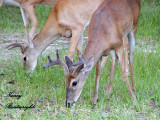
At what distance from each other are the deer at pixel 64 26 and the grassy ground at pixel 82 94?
0.23 meters

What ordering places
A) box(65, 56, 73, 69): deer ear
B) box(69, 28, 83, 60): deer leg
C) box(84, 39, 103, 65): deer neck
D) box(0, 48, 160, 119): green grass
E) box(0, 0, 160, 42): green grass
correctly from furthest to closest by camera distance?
box(0, 0, 160, 42): green grass
box(69, 28, 83, 60): deer leg
box(84, 39, 103, 65): deer neck
box(65, 56, 73, 69): deer ear
box(0, 48, 160, 119): green grass

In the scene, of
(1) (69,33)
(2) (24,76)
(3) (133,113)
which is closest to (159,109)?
(3) (133,113)

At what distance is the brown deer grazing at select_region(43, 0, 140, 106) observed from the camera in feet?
18.2

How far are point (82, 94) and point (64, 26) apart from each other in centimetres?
235

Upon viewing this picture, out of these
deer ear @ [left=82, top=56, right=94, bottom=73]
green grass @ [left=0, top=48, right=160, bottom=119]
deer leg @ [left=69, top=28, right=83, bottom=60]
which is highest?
deer leg @ [left=69, top=28, right=83, bottom=60]

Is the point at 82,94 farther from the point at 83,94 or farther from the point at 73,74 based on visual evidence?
the point at 73,74

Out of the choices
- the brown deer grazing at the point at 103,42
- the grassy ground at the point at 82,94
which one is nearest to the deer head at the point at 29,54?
the grassy ground at the point at 82,94

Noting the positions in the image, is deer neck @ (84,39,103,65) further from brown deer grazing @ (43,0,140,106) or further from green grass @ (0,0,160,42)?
green grass @ (0,0,160,42)

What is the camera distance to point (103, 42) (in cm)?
594

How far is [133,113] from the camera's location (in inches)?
209

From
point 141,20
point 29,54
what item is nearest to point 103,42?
point 29,54

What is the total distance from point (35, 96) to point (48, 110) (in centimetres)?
70

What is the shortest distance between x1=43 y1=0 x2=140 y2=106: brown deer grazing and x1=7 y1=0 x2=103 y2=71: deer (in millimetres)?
1601

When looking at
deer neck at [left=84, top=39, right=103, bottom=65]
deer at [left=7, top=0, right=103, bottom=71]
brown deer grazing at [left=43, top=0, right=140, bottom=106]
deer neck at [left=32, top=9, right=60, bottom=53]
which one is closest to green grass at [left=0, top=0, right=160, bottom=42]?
deer at [left=7, top=0, right=103, bottom=71]
